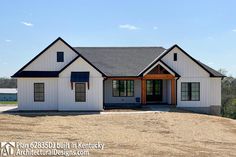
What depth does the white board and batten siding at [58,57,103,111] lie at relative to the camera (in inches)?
1032

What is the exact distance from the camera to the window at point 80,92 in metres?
26.2

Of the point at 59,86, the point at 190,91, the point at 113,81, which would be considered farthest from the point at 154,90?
the point at 59,86

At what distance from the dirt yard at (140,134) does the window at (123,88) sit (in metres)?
7.35

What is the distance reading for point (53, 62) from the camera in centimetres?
2689

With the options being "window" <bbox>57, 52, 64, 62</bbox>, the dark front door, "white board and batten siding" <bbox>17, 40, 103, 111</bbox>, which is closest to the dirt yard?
"white board and batten siding" <bbox>17, 40, 103, 111</bbox>

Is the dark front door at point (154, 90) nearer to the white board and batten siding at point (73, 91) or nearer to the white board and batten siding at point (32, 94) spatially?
the white board and batten siding at point (73, 91)

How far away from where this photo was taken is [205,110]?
93.8ft

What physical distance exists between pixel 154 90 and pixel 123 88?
313 cm

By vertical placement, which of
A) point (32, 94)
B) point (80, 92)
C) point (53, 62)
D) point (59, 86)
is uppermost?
point (53, 62)

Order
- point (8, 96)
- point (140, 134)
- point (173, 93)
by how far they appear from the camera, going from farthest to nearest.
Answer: point (8, 96)
point (173, 93)
point (140, 134)

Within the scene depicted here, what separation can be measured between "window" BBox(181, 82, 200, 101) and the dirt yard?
555cm

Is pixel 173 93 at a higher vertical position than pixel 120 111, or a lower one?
higher

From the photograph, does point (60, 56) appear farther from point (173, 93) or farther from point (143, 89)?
point (173, 93)

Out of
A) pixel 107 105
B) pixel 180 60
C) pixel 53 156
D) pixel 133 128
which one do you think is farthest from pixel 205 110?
pixel 53 156
